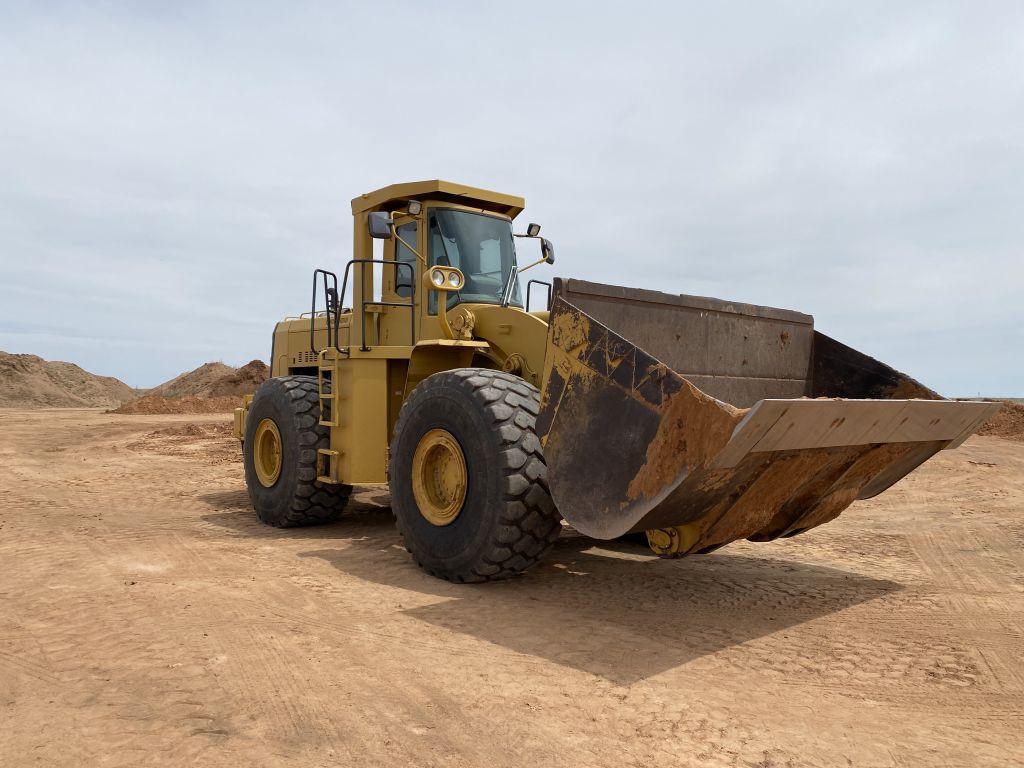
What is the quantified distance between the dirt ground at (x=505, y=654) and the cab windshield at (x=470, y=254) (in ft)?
7.25

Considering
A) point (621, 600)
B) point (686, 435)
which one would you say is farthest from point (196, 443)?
point (686, 435)

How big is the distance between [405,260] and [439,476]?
8.08 ft

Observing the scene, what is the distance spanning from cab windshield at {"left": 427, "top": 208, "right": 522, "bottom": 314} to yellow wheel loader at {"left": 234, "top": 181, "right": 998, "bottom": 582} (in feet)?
0.05

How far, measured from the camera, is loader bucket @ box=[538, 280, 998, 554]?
3793 mm

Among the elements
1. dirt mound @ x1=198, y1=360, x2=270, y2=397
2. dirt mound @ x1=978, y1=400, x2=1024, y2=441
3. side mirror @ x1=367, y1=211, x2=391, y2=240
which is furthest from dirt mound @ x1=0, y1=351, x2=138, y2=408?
side mirror @ x1=367, y1=211, x2=391, y2=240

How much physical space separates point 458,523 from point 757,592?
2.02m

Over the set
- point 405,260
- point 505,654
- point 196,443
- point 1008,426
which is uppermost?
point 405,260

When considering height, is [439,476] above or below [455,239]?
below

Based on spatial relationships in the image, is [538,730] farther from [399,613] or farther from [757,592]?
[757,592]

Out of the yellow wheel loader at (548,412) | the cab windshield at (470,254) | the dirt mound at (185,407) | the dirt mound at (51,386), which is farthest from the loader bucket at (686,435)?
the dirt mound at (51,386)

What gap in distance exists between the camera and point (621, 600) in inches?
197

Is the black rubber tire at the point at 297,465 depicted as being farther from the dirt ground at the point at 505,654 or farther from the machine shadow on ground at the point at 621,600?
the machine shadow on ground at the point at 621,600

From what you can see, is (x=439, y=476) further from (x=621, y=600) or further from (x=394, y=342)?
(x=394, y=342)

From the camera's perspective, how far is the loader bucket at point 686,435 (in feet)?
12.4
